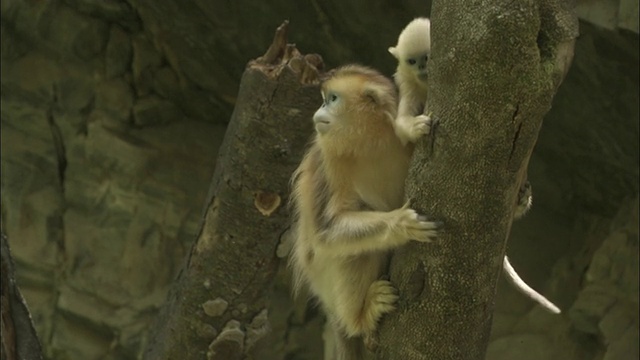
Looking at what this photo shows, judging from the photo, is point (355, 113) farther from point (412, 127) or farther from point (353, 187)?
point (412, 127)

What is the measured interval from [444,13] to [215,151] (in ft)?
12.2

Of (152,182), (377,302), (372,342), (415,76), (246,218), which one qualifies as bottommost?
(152,182)

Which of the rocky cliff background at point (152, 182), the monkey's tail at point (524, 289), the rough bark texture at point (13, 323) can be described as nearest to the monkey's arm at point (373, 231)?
the monkey's tail at point (524, 289)

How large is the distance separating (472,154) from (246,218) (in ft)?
4.20

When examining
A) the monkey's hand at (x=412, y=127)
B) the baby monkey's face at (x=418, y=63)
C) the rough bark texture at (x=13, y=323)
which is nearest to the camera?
the monkey's hand at (x=412, y=127)

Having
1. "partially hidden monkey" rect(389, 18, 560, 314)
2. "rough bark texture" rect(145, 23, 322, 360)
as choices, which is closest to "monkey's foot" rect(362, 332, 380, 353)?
"partially hidden monkey" rect(389, 18, 560, 314)

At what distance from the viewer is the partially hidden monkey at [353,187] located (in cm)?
288

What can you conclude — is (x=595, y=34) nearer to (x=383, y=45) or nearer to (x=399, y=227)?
→ (x=383, y=45)

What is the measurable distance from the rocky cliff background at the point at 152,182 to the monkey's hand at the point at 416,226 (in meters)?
2.66

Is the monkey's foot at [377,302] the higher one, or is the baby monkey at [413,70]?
the baby monkey at [413,70]

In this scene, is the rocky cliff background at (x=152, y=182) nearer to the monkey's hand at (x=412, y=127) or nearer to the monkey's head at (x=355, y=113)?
the monkey's head at (x=355, y=113)

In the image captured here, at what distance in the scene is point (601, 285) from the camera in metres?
5.23

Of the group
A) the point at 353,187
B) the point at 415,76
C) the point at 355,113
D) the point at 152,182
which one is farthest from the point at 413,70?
the point at 152,182

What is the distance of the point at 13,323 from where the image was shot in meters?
3.34
